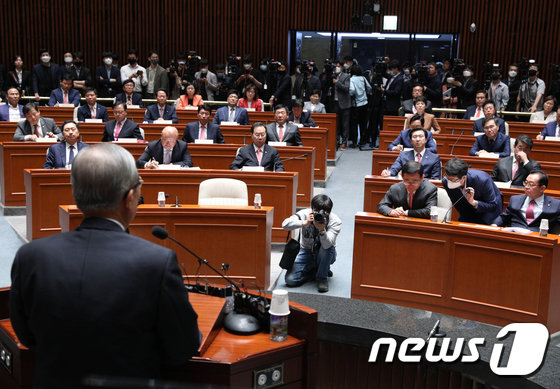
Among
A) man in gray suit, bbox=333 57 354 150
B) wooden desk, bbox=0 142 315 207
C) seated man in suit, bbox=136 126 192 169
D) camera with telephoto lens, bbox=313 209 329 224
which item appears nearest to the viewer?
camera with telephoto lens, bbox=313 209 329 224

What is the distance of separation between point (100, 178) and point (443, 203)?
4112mm

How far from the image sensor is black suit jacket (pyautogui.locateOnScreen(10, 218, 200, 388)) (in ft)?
5.40

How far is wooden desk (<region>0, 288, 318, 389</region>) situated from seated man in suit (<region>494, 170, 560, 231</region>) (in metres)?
3.25

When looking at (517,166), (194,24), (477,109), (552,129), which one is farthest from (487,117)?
(194,24)

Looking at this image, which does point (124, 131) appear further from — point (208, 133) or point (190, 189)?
point (190, 189)

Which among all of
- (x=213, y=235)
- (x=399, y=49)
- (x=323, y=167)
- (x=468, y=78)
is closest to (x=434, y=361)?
(x=213, y=235)

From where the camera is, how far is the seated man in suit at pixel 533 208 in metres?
4.89

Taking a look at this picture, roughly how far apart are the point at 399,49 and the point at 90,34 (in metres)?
6.92

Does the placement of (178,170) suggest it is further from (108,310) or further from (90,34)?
(90,34)

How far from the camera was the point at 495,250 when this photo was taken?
4535 millimetres

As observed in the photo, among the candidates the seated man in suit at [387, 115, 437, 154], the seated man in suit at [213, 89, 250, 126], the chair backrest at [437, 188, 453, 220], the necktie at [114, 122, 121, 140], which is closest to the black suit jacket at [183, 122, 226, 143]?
the necktie at [114, 122, 121, 140]

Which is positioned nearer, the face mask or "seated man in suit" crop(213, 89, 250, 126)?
the face mask

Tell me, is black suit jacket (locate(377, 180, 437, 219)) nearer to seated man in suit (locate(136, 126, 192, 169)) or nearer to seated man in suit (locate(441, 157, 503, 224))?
seated man in suit (locate(441, 157, 503, 224))

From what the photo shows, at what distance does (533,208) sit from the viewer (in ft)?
16.4
